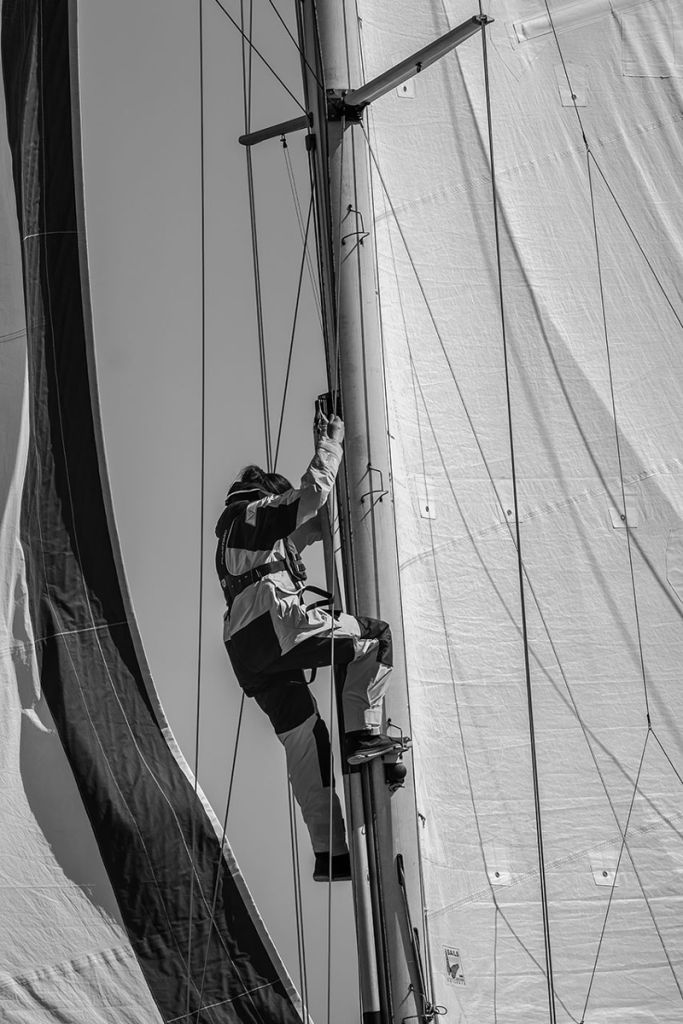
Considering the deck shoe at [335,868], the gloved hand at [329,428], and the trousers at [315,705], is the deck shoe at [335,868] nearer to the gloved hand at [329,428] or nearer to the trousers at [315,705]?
the trousers at [315,705]

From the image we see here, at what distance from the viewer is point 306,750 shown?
4.46 meters

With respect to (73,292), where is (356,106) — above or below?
above

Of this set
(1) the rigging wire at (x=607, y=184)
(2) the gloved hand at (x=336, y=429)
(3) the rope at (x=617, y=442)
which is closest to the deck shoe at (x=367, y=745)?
(2) the gloved hand at (x=336, y=429)

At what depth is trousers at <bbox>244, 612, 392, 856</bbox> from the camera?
13.9 feet

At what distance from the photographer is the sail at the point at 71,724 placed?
4371 millimetres

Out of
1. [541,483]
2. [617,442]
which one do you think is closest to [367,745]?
[541,483]

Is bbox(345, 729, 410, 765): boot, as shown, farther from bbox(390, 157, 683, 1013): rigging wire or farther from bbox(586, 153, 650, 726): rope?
bbox(586, 153, 650, 726): rope

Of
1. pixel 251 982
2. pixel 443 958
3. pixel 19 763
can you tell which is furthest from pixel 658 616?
pixel 19 763

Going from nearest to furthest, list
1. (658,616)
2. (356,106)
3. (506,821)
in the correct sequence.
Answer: (356,106) → (506,821) → (658,616)

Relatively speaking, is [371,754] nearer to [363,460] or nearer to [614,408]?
[363,460]

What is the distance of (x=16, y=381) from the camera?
496cm

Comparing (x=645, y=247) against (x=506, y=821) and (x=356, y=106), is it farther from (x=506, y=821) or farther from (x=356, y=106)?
(x=506, y=821)

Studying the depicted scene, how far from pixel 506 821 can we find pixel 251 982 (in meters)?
1.13

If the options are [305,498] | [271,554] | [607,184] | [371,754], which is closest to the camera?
[371,754]
